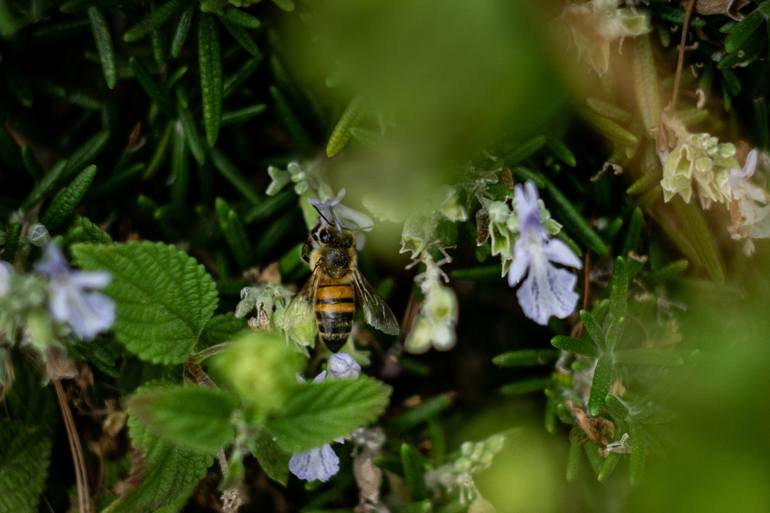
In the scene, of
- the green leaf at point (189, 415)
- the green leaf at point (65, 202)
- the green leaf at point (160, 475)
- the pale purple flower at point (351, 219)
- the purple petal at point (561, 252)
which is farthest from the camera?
the pale purple flower at point (351, 219)

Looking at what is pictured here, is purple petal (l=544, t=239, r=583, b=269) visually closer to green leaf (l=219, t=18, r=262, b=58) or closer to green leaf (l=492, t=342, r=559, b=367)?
green leaf (l=492, t=342, r=559, b=367)

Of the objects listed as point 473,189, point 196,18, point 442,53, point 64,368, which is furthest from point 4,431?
point 442,53

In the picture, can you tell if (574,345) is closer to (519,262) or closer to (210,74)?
(519,262)

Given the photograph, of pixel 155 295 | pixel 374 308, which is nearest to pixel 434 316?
pixel 374 308

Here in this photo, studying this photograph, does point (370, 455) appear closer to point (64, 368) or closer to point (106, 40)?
point (64, 368)

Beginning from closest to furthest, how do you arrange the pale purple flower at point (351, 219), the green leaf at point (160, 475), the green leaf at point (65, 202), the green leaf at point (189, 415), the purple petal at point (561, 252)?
the green leaf at point (189, 415), the purple petal at point (561, 252), the green leaf at point (160, 475), the green leaf at point (65, 202), the pale purple flower at point (351, 219)

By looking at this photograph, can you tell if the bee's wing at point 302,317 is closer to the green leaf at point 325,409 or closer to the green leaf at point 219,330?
the green leaf at point 219,330

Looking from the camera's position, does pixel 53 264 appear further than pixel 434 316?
No

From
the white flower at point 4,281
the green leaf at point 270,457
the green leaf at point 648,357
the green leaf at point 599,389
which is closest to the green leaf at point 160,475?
the green leaf at point 270,457
